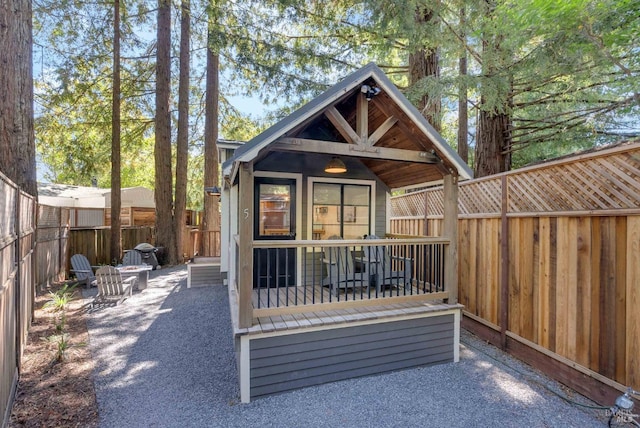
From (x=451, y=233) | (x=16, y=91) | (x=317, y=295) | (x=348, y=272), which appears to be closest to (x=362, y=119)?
(x=451, y=233)

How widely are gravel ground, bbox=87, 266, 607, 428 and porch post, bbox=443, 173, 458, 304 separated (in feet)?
3.59

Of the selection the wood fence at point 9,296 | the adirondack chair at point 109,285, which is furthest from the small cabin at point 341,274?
the adirondack chair at point 109,285

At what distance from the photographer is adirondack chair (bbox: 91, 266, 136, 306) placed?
6176mm

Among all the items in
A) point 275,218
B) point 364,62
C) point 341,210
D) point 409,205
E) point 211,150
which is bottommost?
point 275,218

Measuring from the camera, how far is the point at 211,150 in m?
11.5

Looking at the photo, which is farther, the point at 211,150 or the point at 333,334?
the point at 211,150

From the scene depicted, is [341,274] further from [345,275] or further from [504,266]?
[504,266]

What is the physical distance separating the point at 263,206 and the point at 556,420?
5.00 meters

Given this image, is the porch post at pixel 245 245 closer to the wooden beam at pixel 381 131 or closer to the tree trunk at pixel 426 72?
A: the wooden beam at pixel 381 131

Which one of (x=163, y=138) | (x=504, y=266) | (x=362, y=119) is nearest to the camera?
(x=362, y=119)

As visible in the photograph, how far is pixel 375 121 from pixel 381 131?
847 mm

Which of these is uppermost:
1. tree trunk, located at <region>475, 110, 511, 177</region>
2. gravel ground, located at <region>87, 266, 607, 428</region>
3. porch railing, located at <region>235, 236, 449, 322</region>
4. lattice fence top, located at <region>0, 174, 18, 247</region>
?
tree trunk, located at <region>475, 110, 511, 177</region>

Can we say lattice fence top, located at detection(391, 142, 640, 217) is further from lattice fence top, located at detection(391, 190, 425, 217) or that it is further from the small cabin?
lattice fence top, located at detection(391, 190, 425, 217)

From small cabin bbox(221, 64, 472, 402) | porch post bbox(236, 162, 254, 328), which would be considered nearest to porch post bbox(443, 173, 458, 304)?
small cabin bbox(221, 64, 472, 402)
